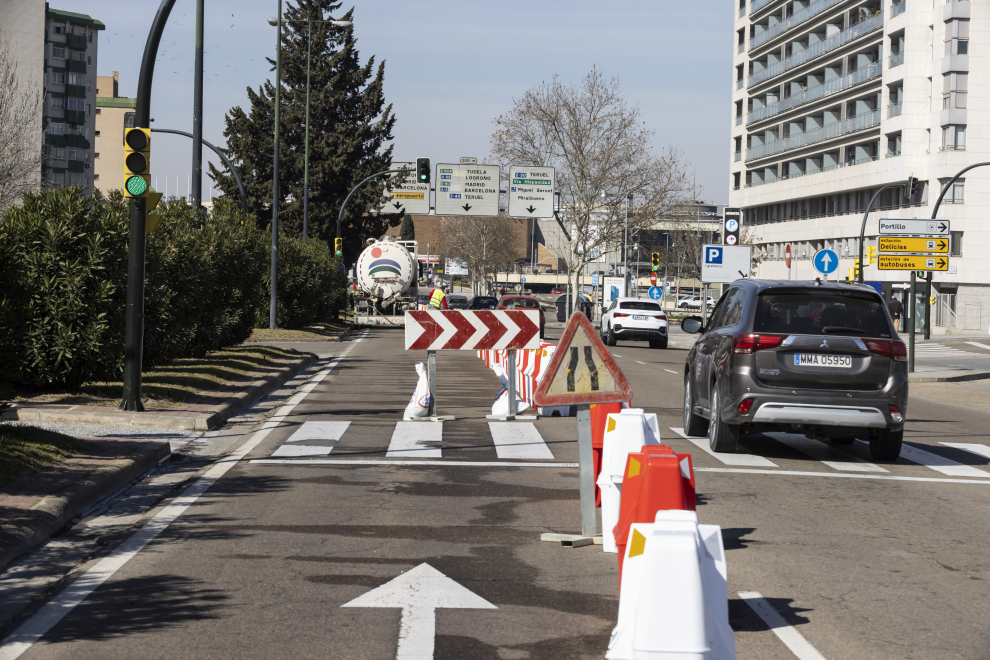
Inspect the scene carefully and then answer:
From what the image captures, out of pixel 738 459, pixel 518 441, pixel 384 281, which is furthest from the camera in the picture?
pixel 384 281

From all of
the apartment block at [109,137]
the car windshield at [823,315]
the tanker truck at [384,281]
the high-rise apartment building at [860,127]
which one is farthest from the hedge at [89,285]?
the apartment block at [109,137]

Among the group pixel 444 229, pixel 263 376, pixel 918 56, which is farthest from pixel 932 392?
pixel 444 229

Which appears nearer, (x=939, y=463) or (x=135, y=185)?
(x=939, y=463)

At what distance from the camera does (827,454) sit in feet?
41.4

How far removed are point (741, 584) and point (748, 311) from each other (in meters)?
5.48

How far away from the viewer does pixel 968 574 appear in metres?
6.95

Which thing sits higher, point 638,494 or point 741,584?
point 638,494

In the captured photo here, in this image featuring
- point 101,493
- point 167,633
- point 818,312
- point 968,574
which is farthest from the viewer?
point 818,312

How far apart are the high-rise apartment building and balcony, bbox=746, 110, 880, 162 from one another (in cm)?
13

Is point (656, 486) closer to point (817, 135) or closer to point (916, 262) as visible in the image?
point (916, 262)

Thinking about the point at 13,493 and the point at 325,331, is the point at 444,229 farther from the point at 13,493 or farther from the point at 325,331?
the point at 13,493

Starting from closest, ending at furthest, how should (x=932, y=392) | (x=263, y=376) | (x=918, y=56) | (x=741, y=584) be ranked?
(x=741, y=584) < (x=263, y=376) < (x=932, y=392) < (x=918, y=56)

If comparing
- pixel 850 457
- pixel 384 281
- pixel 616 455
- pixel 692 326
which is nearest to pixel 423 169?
pixel 384 281

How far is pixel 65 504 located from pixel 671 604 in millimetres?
5161
